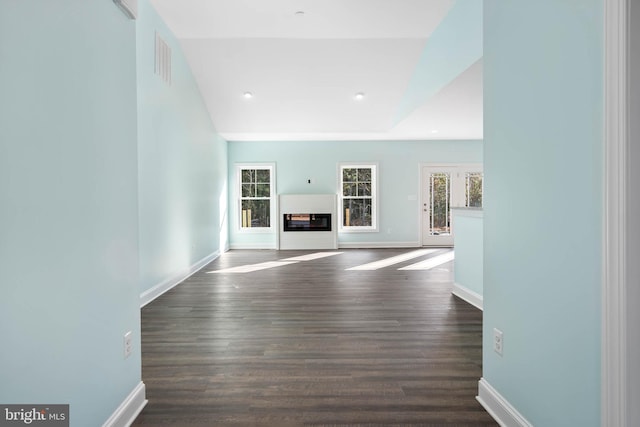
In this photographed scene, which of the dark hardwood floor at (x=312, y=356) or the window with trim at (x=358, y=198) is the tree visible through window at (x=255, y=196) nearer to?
the window with trim at (x=358, y=198)

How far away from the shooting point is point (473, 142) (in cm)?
905


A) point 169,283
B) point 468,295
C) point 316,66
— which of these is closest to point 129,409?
point 169,283

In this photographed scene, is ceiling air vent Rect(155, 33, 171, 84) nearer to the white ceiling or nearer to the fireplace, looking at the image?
the white ceiling

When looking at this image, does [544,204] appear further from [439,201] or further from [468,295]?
[439,201]

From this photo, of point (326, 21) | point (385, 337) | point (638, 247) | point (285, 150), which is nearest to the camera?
point (638, 247)

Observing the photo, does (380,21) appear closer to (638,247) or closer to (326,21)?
(326,21)

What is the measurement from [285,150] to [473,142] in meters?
4.57

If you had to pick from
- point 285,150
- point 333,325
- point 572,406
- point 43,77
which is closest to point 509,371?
point 572,406

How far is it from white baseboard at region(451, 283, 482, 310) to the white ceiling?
2.41 m

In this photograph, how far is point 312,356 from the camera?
2.69 meters

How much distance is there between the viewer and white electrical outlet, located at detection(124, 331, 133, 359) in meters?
1.93

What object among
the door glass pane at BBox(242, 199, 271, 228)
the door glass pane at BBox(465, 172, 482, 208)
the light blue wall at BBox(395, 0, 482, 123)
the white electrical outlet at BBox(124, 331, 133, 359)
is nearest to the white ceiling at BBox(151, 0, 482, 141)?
the light blue wall at BBox(395, 0, 482, 123)

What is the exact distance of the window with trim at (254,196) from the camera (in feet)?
29.4

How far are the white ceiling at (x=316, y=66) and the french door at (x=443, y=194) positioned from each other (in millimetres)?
1107
